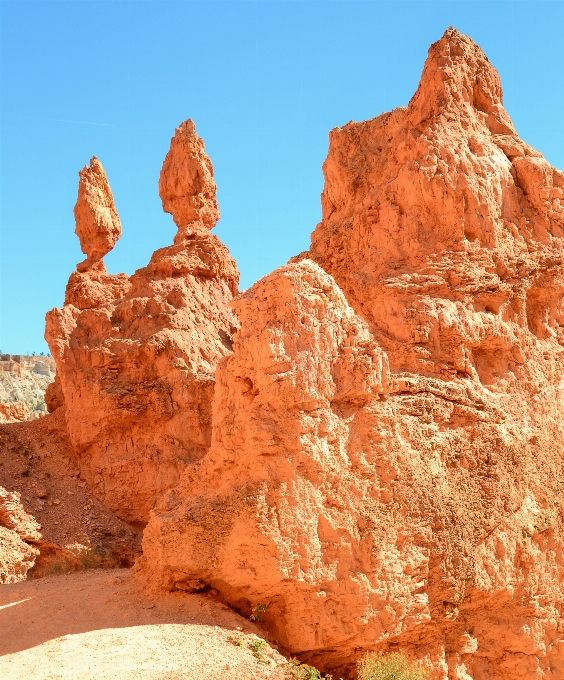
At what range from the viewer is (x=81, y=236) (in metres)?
24.6

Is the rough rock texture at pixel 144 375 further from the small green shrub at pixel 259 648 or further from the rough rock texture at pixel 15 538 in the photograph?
the small green shrub at pixel 259 648

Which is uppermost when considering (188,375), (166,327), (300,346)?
(166,327)

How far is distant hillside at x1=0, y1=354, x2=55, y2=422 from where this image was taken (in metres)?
69.2

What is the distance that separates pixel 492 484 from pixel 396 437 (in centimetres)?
164

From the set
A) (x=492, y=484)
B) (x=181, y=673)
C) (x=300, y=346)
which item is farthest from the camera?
(x=492, y=484)

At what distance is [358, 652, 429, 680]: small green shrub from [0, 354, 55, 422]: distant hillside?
48093 millimetres

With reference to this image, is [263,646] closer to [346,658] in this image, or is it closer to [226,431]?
[346,658]

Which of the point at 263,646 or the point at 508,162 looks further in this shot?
the point at 508,162

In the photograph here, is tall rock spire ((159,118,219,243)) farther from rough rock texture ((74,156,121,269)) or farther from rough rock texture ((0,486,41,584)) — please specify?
rough rock texture ((0,486,41,584))

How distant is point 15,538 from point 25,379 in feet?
225

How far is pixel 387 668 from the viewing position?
10133 mm

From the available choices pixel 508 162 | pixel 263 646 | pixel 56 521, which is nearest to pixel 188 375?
pixel 56 521

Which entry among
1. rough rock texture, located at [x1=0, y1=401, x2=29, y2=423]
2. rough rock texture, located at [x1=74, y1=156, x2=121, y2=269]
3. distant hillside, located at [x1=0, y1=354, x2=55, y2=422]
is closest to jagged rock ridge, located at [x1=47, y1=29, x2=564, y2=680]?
rough rock texture, located at [x1=74, y1=156, x2=121, y2=269]

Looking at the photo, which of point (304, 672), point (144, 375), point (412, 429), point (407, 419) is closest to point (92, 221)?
point (144, 375)
